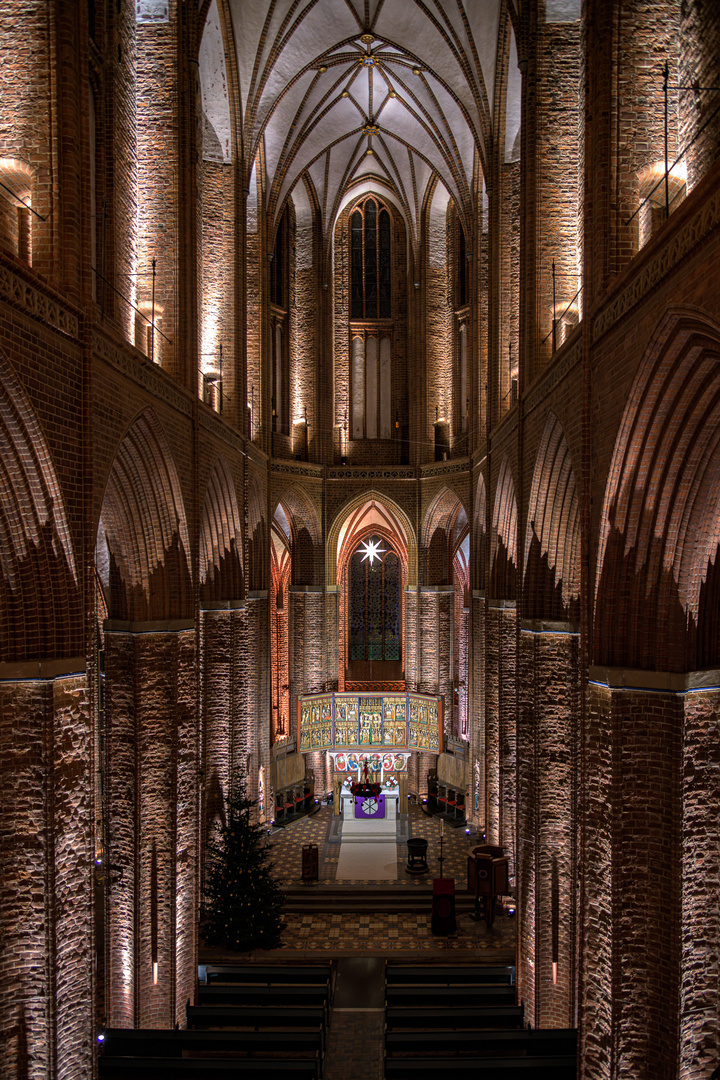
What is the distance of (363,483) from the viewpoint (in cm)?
2227

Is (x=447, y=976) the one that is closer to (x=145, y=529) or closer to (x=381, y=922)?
(x=381, y=922)

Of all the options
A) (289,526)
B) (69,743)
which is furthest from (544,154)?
(289,526)

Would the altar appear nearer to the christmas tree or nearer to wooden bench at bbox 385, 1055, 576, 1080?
the christmas tree

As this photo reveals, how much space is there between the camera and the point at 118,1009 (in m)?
10.5

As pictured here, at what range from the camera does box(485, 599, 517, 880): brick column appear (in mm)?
15172

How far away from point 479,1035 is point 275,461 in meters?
14.0

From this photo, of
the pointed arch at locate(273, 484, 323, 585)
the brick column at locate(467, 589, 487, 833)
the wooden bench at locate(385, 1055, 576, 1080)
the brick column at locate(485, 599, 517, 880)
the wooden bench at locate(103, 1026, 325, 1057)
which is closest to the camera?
the wooden bench at locate(385, 1055, 576, 1080)

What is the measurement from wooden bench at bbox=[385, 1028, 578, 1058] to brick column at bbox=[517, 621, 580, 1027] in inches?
46.1

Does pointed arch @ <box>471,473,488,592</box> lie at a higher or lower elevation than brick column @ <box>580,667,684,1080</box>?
higher

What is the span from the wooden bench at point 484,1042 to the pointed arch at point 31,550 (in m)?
6.40

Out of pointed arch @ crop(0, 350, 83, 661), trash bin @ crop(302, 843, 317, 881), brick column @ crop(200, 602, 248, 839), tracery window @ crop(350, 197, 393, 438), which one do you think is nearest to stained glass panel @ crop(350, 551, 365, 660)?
tracery window @ crop(350, 197, 393, 438)

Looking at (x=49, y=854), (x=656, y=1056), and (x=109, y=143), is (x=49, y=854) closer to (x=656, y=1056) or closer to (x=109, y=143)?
(x=656, y=1056)

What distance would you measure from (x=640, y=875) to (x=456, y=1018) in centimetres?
466

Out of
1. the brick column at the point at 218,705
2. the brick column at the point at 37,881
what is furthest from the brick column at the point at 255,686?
the brick column at the point at 37,881
